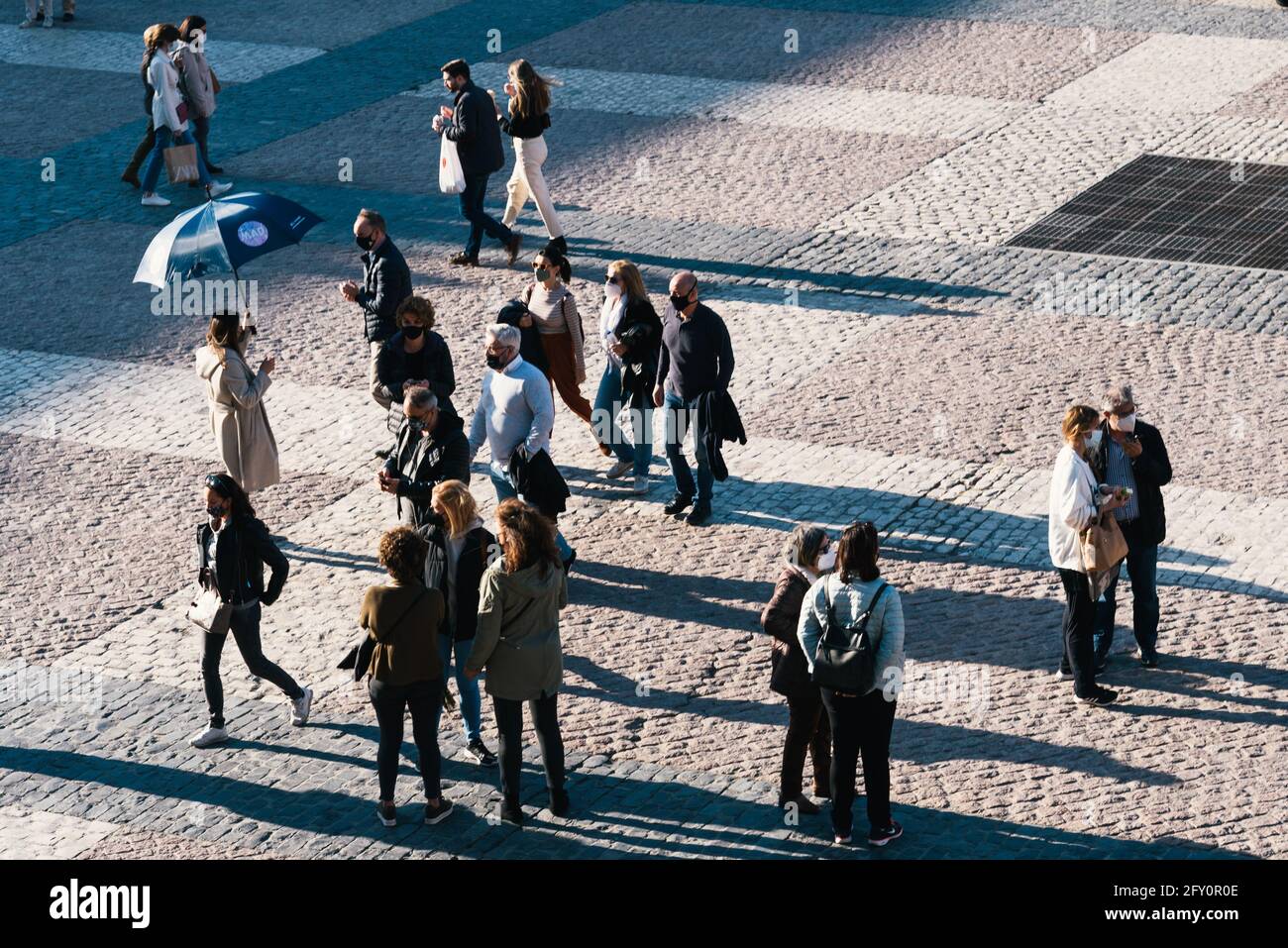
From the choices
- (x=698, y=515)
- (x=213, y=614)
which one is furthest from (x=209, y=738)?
(x=698, y=515)

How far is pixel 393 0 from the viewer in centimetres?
2750

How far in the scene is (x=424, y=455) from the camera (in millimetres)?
10422

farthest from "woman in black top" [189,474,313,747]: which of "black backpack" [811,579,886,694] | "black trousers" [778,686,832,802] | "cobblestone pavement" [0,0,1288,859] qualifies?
"black backpack" [811,579,886,694]

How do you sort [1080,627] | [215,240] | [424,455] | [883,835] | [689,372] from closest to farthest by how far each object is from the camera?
[883,835], [1080,627], [424,455], [689,372], [215,240]

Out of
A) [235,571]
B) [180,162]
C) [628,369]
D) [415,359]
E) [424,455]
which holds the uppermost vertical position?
[180,162]

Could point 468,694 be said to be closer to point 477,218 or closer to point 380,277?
point 380,277

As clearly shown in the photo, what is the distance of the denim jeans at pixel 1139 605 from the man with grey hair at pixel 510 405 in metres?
3.00

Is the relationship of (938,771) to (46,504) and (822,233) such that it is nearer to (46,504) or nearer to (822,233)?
(46,504)

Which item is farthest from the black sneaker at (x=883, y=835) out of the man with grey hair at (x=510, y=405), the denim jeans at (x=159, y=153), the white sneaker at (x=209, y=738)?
the denim jeans at (x=159, y=153)

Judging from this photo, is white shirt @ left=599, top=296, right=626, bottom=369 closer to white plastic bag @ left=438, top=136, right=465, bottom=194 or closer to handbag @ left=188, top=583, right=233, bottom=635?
handbag @ left=188, top=583, right=233, bottom=635

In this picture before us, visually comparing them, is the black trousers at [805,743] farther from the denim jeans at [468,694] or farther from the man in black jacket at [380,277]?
the man in black jacket at [380,277]

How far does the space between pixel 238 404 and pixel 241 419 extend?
0.13 metres

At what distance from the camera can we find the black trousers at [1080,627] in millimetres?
9742
